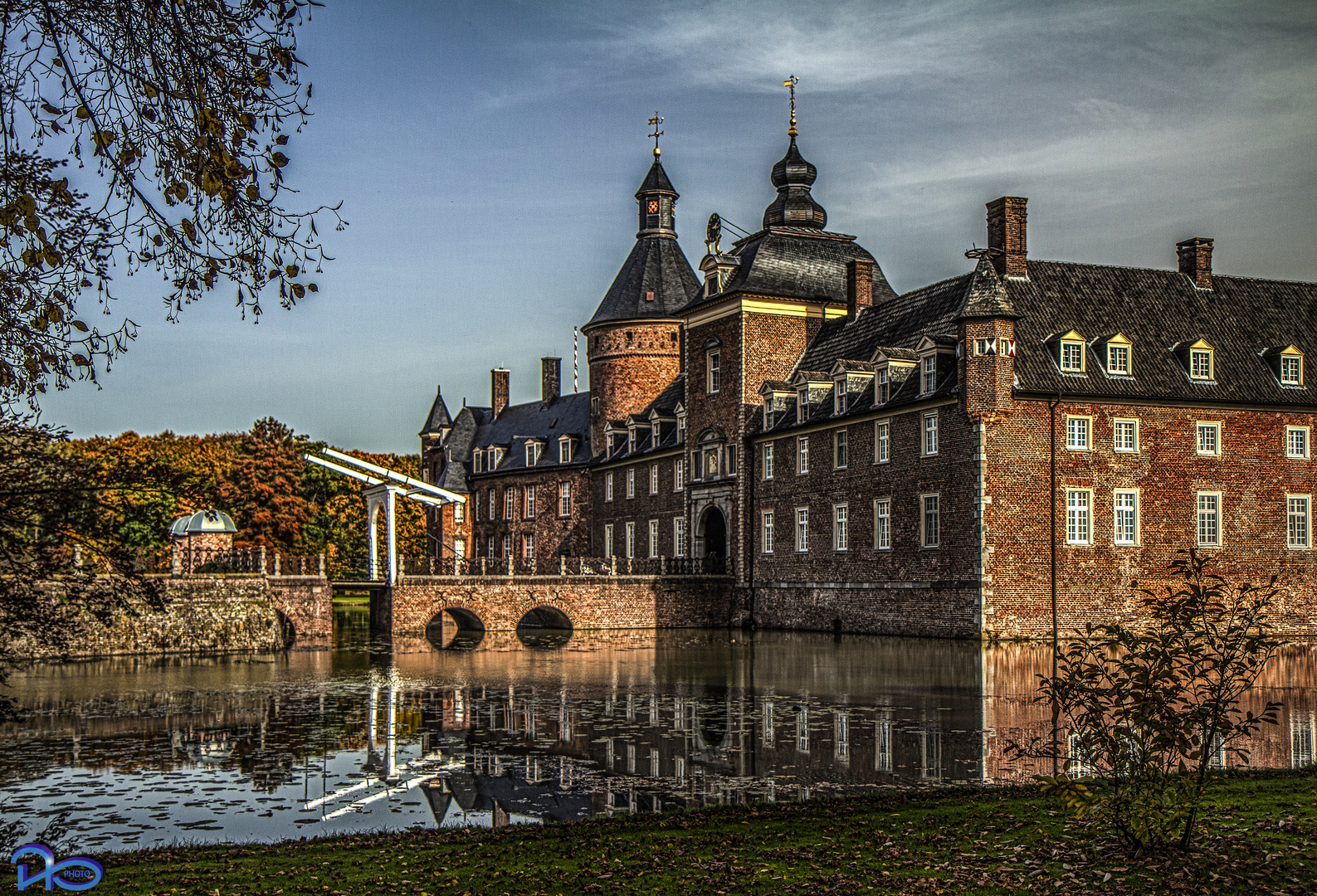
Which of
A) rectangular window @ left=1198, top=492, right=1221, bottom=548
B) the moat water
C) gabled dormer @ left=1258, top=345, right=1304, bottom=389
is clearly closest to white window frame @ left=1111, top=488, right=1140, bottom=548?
rectangular window @ left=1198, top=492, right=1221, bottom=548

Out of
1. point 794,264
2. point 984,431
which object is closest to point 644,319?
point 794,264

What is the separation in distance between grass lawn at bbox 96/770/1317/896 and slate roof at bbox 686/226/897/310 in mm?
34861

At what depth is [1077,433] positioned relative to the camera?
3356 centimetres

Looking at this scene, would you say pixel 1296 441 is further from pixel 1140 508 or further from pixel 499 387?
pixel 499 387

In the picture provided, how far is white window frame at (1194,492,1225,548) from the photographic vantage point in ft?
113

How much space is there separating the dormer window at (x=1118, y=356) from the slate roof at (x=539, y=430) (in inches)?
1128

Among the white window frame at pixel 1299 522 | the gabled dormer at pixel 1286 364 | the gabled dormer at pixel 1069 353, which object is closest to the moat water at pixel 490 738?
the gabled dormer at pixel 1069 353

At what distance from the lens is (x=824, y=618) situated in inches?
1529

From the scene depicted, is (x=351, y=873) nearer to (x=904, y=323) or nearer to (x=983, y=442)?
(x=983, y=442)

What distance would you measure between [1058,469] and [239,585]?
71.0 feet

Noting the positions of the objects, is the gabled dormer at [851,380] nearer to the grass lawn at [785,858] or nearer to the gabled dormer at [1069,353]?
the gabled dormer at [1069,353]

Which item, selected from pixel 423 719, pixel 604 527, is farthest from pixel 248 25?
pixel 604 527

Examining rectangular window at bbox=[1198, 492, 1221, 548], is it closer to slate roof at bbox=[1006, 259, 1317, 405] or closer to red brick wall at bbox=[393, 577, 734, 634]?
slate roof at bbox=[1006, 259, 1317, 405]

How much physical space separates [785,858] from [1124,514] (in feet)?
91.4
